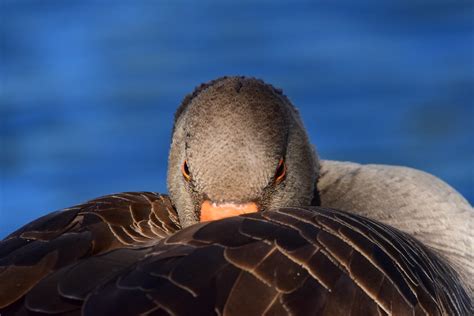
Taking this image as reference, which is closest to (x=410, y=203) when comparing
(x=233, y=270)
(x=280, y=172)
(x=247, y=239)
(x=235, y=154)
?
(x=280, y=172)

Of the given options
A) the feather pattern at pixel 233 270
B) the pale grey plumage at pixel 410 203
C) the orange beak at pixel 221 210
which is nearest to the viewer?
the feather pattern at pixel 233 270

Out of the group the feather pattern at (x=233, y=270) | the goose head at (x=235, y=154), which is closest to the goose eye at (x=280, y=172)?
the goose head at (x=235, y=154)

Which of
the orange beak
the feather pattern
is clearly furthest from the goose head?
the feather pattern

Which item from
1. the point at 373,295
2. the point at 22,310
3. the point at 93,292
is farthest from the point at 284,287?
the point at 22,310

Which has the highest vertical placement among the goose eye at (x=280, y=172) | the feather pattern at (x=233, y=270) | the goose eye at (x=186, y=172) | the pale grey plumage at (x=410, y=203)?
the goose eye at (x=186, y=172)

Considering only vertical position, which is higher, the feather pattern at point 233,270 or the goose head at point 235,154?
the goose head at point 235,154

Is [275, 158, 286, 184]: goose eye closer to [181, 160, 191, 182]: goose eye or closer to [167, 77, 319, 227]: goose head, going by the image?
[167, 77, 319, 227]: goose head

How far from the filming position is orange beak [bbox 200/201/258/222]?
515 cm

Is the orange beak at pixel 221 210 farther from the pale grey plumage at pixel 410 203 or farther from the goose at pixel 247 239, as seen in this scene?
the pale grey plumage at pixel 410 203

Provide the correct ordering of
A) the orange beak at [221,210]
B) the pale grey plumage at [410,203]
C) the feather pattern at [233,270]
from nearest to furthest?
the feather pattern at [233,270] → the orange beak at [221,210] → the pale grey plumage at [410,203]

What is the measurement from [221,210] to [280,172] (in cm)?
51

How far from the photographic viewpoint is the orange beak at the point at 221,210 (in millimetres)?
5148

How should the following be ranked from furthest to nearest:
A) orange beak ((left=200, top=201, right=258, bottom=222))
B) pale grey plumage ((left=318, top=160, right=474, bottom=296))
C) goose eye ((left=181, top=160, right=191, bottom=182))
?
pale grey plumage ((left=318, top=160, right=474, bottom=296)) → goose eye ((left=181, top=160, right=191, bottom=182)) → orange beak ((left=200, top=201, right=258, bottom=222))

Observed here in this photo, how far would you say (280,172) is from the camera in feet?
18.2
